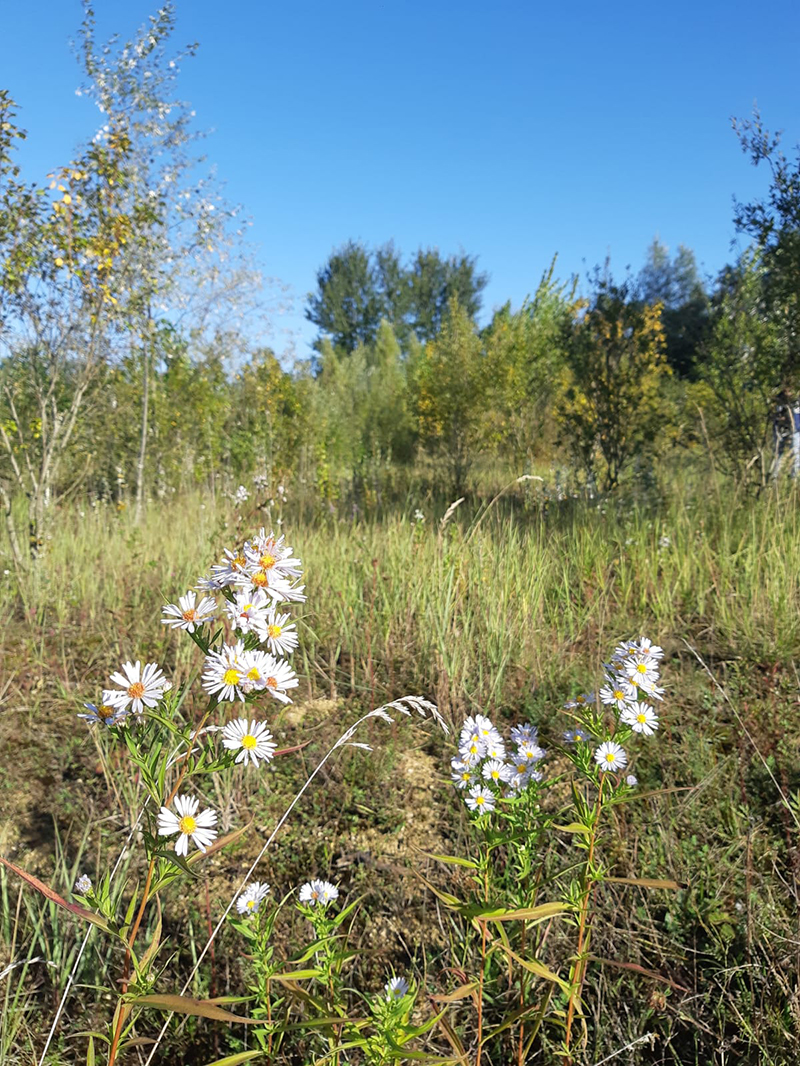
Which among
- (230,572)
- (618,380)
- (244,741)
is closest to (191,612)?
(230,572)

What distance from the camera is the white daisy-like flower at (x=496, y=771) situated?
1.29 metres

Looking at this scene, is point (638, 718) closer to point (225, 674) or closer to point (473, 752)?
point (473, 752)

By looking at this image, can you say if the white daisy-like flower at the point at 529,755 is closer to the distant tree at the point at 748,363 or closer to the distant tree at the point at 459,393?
the distant tree at the point at 748,363

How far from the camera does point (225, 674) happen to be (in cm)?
91

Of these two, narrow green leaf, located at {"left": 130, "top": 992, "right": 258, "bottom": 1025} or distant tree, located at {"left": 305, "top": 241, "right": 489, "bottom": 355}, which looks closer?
narrow green leaf, located at {"left": 130, "top": 992, "right": 258, "bottom": 1025}

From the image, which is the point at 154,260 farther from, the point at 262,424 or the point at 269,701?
the point at 269,701

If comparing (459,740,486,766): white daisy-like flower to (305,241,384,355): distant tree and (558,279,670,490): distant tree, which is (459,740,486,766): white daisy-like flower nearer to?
(558,279,670,490): distant tree

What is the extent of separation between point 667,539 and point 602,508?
1491 millimetres

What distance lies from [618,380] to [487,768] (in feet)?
23.0

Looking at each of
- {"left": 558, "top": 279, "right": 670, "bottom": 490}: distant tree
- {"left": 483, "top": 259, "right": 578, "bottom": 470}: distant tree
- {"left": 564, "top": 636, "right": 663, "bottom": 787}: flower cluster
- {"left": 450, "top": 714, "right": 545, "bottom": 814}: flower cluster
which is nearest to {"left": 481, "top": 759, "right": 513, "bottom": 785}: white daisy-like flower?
{"left": 450, "top": 714, "right": 545, "bottom": 814}: flower cluster

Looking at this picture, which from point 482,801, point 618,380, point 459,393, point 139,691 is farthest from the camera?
point 459,393

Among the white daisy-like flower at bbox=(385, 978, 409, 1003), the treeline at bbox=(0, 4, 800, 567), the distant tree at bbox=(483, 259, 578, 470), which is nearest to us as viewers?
the white daisy-like flower at bbox=(385, 978, 409, 1003)

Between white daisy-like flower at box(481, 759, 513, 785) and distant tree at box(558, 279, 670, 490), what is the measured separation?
21.1ft

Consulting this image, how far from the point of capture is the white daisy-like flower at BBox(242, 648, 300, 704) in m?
0.91
